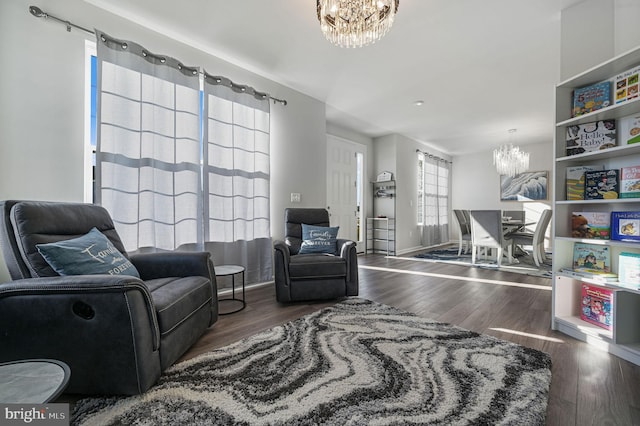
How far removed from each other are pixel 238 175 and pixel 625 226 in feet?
10.6

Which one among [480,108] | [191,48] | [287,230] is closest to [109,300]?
[287,230]

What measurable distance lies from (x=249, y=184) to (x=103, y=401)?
229cm

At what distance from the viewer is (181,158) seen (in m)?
2.66

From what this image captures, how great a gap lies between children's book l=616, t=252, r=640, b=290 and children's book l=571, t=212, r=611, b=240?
0.58 feet

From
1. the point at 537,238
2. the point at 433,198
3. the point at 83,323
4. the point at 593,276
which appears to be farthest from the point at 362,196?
the point at 83,323

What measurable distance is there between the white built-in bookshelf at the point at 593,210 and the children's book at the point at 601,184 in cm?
6

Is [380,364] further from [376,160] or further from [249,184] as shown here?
[376,160]

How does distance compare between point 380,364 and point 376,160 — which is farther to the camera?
point 376,160

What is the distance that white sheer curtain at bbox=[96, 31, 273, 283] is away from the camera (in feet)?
7.45

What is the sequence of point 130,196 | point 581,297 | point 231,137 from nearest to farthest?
point 581,297, point 130,196, point 231,137

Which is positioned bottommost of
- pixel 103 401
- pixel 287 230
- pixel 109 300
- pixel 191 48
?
pixel 103 401

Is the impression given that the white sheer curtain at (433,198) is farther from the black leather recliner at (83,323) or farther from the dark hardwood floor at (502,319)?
the black leather recliner at (83,323)

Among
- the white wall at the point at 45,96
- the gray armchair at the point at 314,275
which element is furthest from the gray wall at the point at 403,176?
the white wall at the point at 45,96

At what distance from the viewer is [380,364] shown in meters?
1.58
